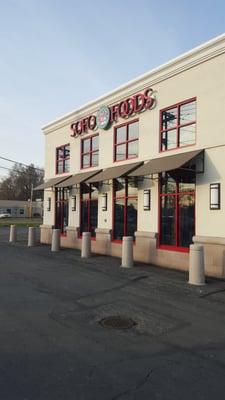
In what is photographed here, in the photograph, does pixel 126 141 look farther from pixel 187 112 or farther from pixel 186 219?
pixel 186 219

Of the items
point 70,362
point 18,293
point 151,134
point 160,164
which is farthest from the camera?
point 151,134

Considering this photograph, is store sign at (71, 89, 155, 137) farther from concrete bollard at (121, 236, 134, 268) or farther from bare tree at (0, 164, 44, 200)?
bare tree at (0, 164, 44, 200)

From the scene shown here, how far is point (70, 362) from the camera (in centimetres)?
526

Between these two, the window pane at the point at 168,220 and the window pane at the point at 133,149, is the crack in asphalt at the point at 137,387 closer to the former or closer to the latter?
the window pane at the point at 168,220

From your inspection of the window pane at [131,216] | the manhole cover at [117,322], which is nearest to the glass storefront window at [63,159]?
the window pane at [131,216]

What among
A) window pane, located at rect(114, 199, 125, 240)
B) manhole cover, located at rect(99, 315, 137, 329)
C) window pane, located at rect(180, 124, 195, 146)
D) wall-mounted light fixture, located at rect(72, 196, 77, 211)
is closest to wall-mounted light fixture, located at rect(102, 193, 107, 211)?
window pane, located at rect(114, 199, 125, 240)

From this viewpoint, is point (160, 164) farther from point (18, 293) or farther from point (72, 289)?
point (18, 293)

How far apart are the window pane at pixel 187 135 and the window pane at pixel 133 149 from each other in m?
2.60

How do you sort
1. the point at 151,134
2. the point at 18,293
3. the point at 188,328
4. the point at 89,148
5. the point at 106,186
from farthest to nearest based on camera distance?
the point at 89,148, the point at 106,186, the point at 151,134, the point at 18,293, the point at 188,328

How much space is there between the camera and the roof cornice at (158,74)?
495 inches

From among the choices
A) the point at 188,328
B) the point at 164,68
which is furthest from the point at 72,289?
the point at 164,68

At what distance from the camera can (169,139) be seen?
14.6 m

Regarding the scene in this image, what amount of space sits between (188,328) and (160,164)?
7.71m

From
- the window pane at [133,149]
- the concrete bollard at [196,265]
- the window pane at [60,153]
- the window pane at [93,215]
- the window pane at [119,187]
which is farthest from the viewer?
the window pane at [60,153]
